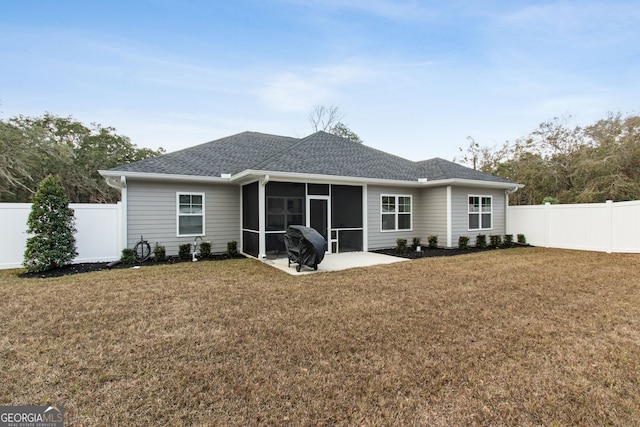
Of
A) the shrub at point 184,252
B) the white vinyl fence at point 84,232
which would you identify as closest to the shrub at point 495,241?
the shrub at point 184,252

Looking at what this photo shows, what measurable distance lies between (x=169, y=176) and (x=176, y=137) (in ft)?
31.4

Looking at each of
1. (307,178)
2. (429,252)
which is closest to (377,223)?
(429,252)

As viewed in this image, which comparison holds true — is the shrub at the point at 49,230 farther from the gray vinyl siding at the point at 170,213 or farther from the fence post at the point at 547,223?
the fence post at the point at 547,223

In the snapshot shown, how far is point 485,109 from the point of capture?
A: 13.2 meters

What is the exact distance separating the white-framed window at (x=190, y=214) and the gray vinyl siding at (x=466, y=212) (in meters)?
9.23

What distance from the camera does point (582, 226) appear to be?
10.7 metres

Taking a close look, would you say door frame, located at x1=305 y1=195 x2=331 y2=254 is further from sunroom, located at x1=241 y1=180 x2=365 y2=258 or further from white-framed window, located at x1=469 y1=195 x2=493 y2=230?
white-framed window, located at x1=469 y1=195 x2=493 y2=230

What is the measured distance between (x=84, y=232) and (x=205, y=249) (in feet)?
11.0

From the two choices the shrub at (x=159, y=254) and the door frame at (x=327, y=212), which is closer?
the shrub at (x=159, y=254)

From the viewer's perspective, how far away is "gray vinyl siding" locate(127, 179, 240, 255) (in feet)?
29.0

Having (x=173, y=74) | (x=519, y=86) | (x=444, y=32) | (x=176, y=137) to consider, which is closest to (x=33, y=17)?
(x=173, y=74)

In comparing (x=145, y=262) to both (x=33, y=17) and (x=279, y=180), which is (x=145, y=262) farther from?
(x=33, y=17)

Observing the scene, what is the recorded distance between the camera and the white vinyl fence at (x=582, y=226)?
9586 millimetres

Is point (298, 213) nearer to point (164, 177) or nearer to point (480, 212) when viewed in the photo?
point (164, 177)
